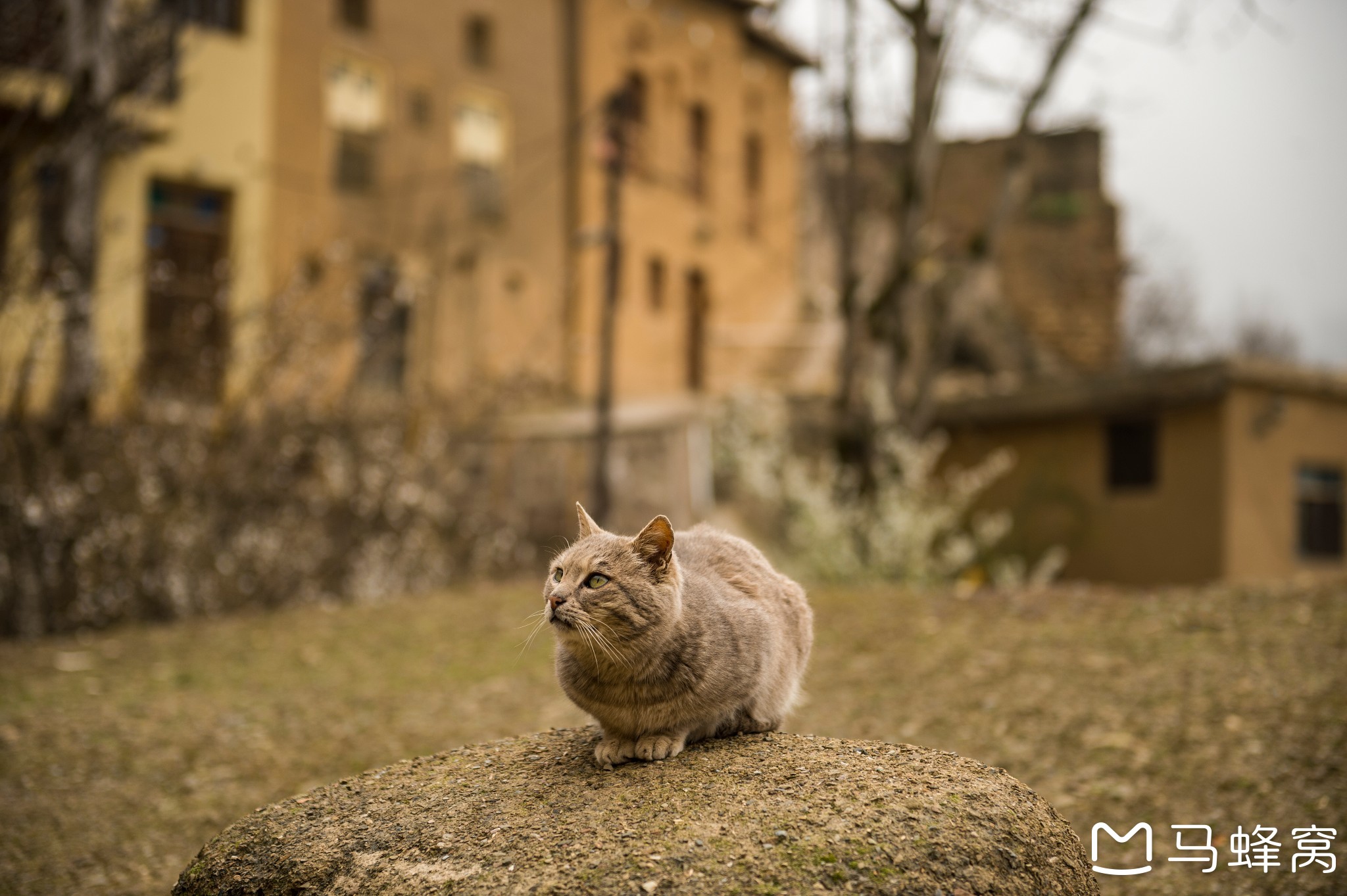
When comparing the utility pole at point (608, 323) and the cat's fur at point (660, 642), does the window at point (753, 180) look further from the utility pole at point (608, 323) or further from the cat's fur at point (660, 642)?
the cat's fur at point (660, 642)

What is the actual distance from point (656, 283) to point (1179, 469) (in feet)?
45.7

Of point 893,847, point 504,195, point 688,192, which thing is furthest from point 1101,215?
point 893,847

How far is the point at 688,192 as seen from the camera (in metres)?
25.7

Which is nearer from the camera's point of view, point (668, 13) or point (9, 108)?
point (9, 108)

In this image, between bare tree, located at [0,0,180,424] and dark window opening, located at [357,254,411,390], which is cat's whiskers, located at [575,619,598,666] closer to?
bare tree, located at [0,0,180,424]

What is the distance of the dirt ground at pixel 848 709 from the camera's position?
497 cm

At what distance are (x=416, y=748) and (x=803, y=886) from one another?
12.3ft

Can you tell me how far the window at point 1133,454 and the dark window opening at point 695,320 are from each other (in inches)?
A: 506

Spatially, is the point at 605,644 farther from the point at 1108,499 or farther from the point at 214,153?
the point at 214,153

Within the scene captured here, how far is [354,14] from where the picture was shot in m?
19.4

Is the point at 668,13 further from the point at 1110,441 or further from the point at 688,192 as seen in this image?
the point at 1110,441

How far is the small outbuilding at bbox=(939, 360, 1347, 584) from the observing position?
1316cm


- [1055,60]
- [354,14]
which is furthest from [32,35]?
[354,14]

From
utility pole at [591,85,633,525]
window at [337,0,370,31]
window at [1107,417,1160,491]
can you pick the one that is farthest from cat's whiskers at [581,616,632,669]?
window at [337,0,370,31]
